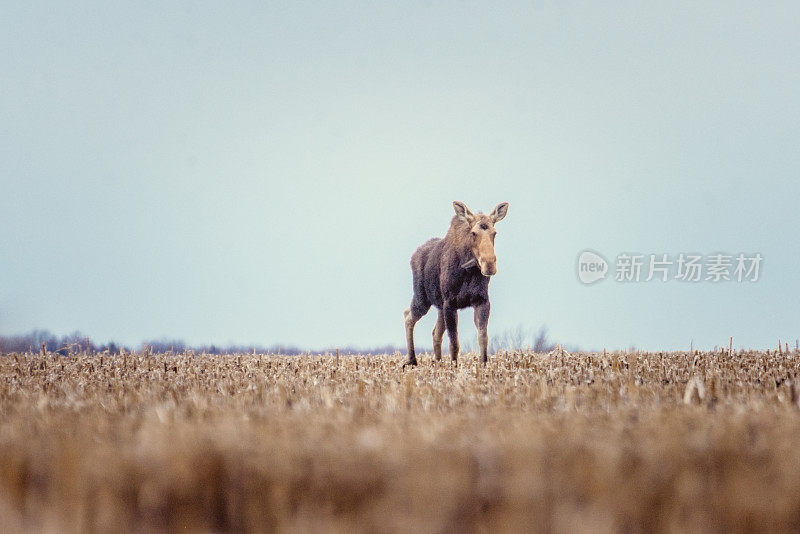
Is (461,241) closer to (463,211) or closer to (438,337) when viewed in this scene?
(463,211)

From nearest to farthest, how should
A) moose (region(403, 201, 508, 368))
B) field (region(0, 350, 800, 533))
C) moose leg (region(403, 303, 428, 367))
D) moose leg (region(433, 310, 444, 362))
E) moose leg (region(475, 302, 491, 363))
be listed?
field (region(0, 350, 800, 533)), moose (region(403, 201, 508, 368)), moose leg (region(475, 302, 491, 363)), moose leg (region(433, 310, 444, 362)), moose leg (region(403, 303, 428, 367))

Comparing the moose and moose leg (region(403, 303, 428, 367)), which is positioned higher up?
the moose

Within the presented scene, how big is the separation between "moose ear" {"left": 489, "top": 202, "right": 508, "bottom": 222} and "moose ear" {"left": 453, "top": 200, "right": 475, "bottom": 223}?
30cm

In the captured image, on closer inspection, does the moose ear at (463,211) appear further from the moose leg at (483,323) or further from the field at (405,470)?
the field at (405,470)

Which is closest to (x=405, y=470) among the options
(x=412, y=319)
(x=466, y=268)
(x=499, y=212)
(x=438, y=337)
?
(x=466, y=268)

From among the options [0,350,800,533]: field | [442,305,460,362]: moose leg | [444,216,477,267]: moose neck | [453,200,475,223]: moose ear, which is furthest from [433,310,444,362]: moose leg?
[0,350,800,533]: field

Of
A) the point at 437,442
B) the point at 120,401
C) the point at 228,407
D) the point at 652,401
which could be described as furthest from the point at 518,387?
the point at 120,401

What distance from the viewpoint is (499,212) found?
9086 mm

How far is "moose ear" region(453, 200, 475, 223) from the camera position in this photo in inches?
357

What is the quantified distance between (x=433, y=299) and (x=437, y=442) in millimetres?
7766

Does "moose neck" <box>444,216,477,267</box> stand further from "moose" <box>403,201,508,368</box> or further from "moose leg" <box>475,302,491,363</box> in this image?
"moose leg" <box>475,302,491,363</box>

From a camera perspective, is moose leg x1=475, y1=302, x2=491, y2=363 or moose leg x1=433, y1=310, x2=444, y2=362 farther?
moose leg x1=433, y1=310, x2=444, y2=362

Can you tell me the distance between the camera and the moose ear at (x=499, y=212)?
904cm

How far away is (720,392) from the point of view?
15.2 ft
